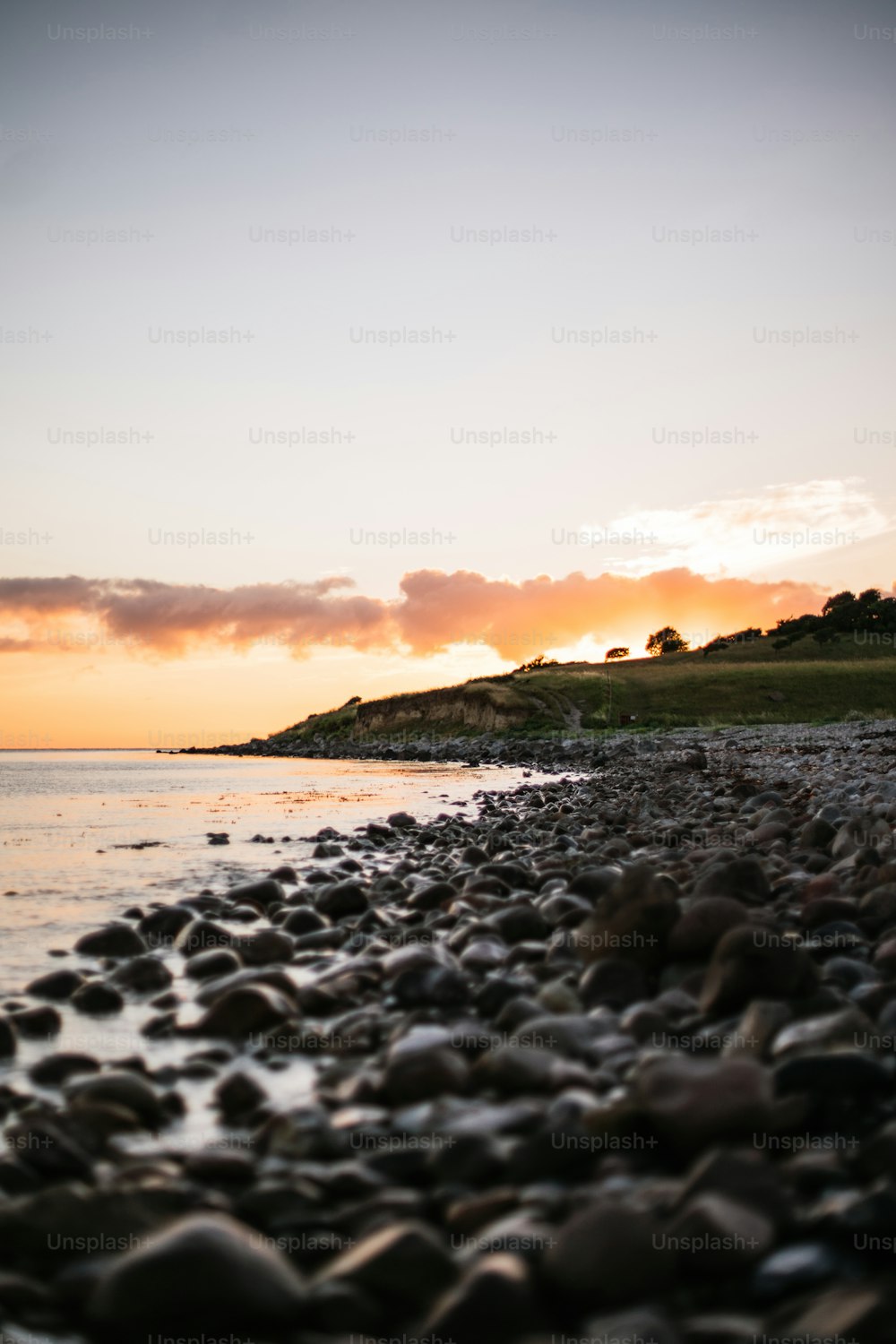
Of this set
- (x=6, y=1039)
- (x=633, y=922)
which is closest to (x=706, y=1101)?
(x=633, y=922)

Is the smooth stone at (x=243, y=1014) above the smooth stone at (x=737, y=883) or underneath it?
underneath

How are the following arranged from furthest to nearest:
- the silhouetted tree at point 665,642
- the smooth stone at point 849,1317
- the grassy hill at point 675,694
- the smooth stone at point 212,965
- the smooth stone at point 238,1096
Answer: the silhouetted tree at point 665,642, the grassy hill at point 675,694, the smooth stone at point 212,965, the smooth stone at point 238,1096, the smooth stone at point 849,1317

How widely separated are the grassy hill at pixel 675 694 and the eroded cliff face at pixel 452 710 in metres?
0.10

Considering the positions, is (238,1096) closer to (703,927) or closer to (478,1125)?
(478,1125)

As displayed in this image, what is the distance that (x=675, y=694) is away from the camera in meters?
69.6

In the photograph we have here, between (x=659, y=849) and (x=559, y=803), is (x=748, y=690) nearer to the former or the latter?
(x=559, y=803)

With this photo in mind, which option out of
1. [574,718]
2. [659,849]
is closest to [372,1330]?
[659,849]

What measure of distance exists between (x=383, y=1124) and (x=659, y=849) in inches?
241

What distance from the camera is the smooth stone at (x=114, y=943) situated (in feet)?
20.1

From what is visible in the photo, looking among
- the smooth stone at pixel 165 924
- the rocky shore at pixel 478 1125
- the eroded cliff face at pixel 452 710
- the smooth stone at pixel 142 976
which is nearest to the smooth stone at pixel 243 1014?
the rocky shore at pixel 478 1125

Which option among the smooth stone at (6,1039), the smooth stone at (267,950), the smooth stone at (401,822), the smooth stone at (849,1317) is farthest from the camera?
the smooth stone at (401,822)

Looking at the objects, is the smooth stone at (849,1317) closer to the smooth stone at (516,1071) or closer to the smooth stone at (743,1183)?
the smooth stone at (743,1183)

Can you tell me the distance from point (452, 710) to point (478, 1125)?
76.1 meters

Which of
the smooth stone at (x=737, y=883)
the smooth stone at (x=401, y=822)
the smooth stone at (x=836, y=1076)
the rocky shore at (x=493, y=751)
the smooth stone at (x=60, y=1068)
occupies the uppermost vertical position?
the smooth stone at (x=737, y=883)
